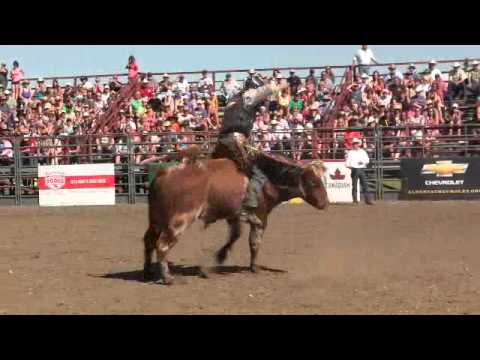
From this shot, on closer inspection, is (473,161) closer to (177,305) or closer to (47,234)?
(47,234)

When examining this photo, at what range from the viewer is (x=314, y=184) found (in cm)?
906

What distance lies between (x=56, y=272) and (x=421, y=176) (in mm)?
11426

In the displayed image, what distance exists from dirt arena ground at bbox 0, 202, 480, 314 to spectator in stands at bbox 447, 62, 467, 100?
5737mm

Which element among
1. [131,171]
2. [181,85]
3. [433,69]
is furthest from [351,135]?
[131,171]

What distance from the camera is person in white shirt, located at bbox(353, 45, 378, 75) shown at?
20906 mm

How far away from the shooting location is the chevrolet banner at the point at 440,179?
58.3 ft

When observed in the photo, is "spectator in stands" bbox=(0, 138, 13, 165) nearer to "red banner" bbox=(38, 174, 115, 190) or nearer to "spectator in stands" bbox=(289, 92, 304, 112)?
"red banner" bbox=(38, 174, 115, 190)

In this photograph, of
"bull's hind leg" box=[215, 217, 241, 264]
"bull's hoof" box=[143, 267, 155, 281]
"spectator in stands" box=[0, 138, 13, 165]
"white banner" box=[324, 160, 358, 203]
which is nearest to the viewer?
"bull's hoof" box=[143, 267, 155, 281]

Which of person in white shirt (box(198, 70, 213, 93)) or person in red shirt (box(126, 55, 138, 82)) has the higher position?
person in red shirt (box(126, 55, 138, 82))

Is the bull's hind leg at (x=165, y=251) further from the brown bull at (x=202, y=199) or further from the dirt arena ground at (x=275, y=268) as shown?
the dirt arena ground at (x=275, y=268)

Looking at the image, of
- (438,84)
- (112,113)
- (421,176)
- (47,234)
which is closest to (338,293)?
(47,234)

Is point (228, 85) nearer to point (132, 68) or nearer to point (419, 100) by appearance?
point (132, 68)

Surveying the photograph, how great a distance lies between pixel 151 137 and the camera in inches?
818

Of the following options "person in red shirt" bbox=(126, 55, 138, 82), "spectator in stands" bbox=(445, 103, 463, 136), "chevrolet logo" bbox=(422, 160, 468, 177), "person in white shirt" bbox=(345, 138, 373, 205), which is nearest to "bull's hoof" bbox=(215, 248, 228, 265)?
"person in white shirt" bbox=(345, 138, 373, 205)
